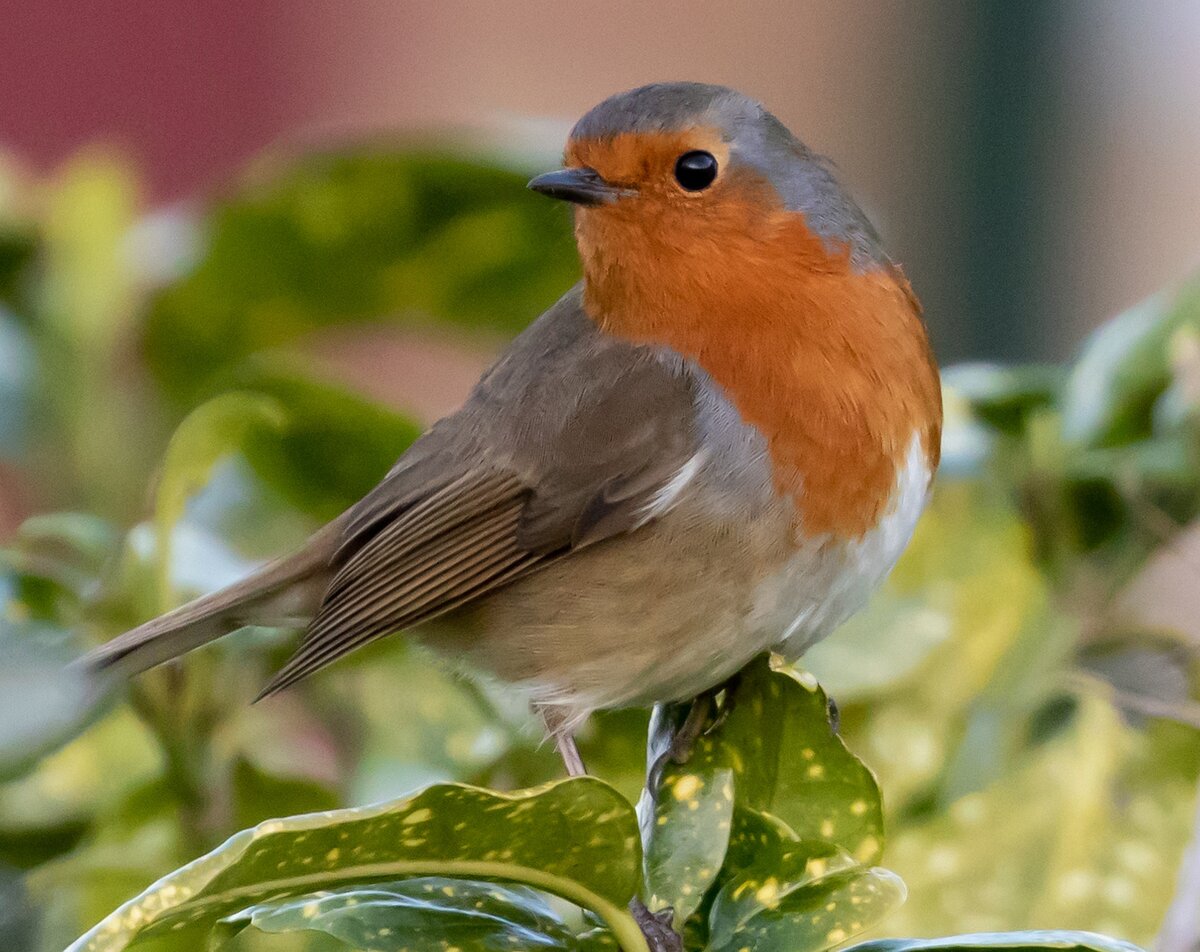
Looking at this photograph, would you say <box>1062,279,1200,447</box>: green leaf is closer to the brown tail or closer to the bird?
the bird

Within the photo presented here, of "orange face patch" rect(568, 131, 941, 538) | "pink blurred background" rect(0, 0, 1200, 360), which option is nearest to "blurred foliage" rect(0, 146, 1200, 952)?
"orange face patch" rect(568, 131, 941, 538)

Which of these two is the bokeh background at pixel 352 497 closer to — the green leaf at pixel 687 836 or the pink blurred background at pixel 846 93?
the green leaf at pixel 687 836

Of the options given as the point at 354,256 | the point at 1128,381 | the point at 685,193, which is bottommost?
the point at 1128,381

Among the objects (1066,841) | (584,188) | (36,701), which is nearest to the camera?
(36,701)

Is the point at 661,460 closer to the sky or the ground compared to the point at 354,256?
closer to the ground

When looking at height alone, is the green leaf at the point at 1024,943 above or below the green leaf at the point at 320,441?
below

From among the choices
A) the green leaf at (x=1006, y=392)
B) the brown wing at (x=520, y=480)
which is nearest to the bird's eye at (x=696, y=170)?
the brown wing at (x=520, y=480)

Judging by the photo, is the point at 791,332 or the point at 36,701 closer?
the point at 36,701

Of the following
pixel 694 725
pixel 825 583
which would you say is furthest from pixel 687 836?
pixel 825 583

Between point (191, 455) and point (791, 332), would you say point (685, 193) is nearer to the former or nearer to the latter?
point (791, 332)
